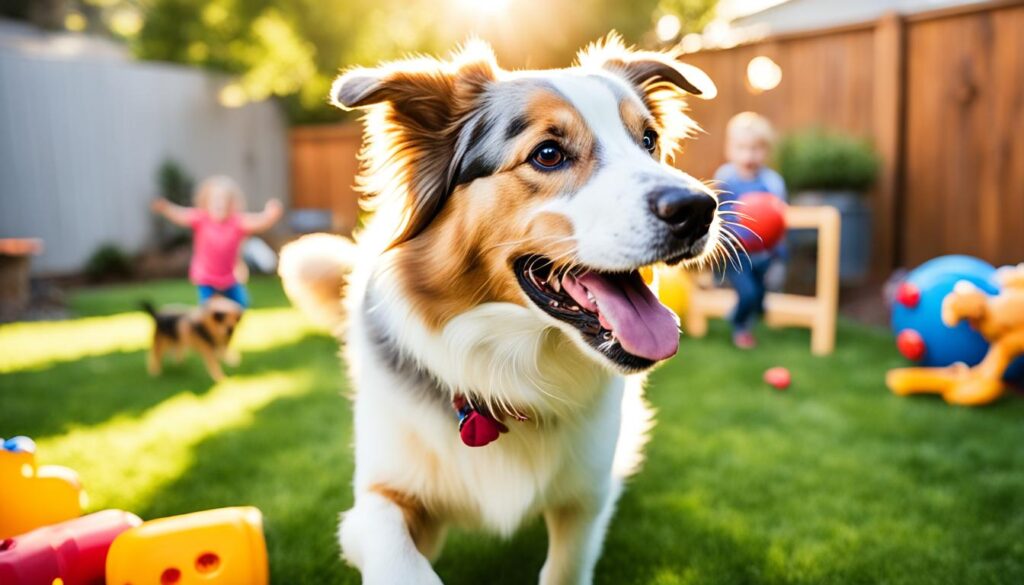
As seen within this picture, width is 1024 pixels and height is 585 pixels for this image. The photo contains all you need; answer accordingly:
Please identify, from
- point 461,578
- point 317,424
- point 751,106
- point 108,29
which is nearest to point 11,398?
point 317,424

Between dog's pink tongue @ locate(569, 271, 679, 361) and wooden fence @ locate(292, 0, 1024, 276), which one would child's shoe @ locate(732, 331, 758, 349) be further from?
dog's pink tongue @ locate(569, 271, 679, 361)

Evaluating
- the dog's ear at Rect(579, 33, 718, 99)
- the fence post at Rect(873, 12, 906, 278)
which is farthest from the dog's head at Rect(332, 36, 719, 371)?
the fence post at Rect(873, 12, 906, 278)

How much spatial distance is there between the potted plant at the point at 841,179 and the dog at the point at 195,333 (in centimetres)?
534

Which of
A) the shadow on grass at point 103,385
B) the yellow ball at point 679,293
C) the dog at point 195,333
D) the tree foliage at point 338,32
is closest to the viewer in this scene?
the shadow on grass at point 103,385

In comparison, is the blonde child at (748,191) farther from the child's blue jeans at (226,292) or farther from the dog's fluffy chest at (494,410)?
the child's blue jeans at (226,292)

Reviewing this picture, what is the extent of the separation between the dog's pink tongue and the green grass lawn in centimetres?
96

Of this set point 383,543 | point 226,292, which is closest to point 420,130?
point 383,543

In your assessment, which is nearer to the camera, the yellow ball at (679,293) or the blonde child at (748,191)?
the blonde child at (748,191)

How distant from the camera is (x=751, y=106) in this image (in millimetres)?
8414

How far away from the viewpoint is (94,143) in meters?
11.7

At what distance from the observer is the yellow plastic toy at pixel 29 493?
7.31ft

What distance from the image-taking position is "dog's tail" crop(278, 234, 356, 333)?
332 centimetres

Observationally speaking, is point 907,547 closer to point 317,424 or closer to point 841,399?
point 841,399

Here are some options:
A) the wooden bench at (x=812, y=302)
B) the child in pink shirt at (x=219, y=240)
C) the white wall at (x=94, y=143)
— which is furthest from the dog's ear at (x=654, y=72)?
the white wall at (x=94, y=143)
